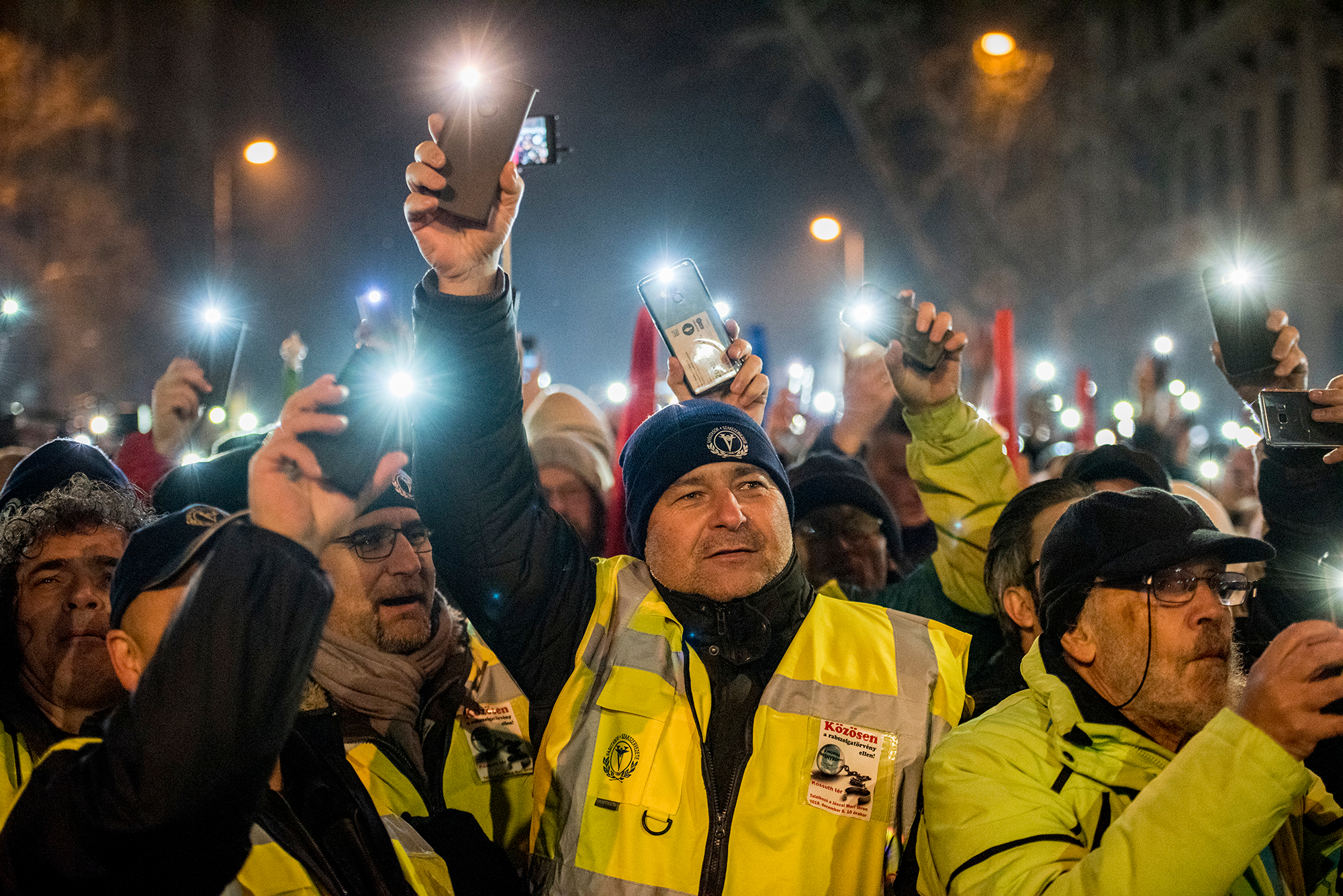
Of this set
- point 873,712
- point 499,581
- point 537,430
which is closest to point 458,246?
point 499,581

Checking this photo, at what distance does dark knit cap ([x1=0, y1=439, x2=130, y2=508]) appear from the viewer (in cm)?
274

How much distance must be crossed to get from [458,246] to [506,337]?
0.25 metres

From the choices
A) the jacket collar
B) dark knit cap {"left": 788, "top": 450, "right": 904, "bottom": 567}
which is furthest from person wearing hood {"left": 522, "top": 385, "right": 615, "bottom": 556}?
the jacket collar

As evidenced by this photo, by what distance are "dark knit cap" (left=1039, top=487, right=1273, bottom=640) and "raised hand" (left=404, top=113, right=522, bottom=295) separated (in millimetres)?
1492

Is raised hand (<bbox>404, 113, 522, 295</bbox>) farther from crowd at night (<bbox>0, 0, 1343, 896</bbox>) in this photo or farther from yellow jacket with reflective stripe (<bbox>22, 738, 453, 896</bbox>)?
yellow jacket with reflective stripe (<bbox>22, 738, 453, 896</bbox>)

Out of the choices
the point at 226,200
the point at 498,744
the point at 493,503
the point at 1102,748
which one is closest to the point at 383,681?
the point at 498,744

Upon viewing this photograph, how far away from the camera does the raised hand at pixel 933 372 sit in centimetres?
329

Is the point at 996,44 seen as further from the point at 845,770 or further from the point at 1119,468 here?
the point at 845,770

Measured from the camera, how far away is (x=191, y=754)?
1.57 meters

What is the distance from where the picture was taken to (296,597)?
5.52 feet

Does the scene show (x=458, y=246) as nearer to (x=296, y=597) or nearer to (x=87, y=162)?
(x=296, y=597)

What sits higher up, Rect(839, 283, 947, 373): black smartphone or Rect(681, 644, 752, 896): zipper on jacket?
Rect(839, 283, 947, 373): black smartphone

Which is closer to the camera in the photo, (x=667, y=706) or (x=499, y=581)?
(x=667, y=706)

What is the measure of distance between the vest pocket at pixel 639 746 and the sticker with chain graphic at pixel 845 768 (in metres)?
0.31
